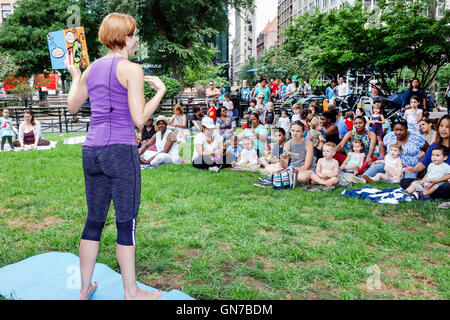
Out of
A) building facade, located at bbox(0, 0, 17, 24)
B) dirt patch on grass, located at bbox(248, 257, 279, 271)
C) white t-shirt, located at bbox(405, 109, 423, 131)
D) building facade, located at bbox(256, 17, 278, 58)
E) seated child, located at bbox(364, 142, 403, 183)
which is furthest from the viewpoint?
building facade, located at bbox(256, 17, 278, 58)

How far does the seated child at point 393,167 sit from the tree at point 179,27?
2116 centimetres

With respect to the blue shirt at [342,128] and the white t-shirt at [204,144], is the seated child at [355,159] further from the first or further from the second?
the white t-shirt at [204,144]

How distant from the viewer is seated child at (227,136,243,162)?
9.51 metres

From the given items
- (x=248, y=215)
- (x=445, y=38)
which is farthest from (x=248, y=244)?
(x=445, y=38)

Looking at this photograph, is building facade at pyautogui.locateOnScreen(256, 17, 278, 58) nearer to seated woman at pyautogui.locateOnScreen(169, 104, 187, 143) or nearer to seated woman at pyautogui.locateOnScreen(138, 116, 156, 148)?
seated woman at pyautogui.locateOnScreen(169, 104, 187, 143)

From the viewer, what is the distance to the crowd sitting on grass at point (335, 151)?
21.4ft

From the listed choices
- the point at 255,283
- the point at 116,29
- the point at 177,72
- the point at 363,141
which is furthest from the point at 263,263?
the point at 177,72

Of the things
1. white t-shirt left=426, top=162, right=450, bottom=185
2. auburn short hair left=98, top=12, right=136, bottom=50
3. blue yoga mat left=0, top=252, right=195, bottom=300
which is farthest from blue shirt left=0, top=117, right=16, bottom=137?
white t-shirt left=426, top=162, right=450, bottom=185

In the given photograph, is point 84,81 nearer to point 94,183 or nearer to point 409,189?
point 94,183

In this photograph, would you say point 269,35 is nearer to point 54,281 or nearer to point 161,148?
point 161,148

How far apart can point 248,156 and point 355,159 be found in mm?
2529

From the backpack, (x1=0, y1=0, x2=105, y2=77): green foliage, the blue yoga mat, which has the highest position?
(x1=0, y1=0, x2=105, y2=77): green foliage

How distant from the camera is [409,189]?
6.17 metres

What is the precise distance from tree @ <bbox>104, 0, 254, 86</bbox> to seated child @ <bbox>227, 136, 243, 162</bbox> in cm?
1787
